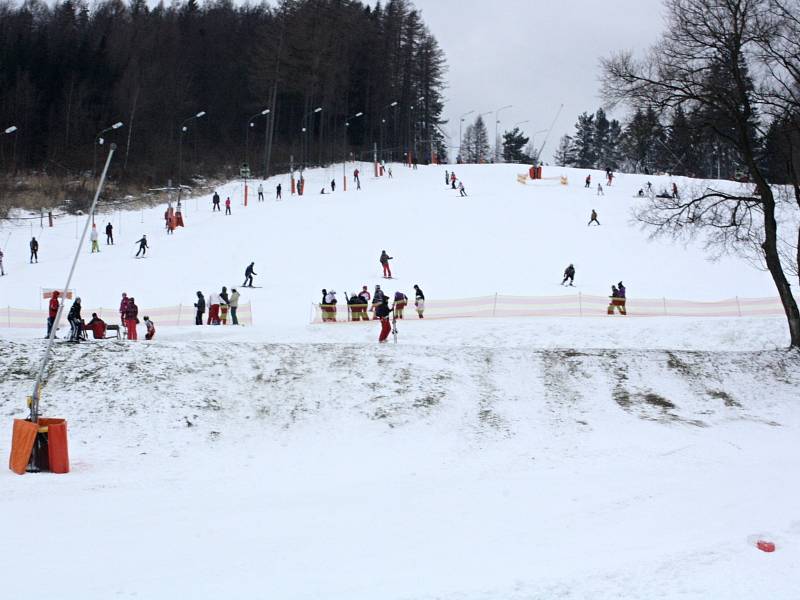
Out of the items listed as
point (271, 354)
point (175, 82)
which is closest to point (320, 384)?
point (271, 354)

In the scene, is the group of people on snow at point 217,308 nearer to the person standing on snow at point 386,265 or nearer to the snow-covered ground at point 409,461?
the snow-covered ground at point 409,461

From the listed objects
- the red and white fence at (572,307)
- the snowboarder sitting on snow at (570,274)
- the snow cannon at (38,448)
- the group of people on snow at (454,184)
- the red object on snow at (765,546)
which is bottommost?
the red object on snow at (765,546)

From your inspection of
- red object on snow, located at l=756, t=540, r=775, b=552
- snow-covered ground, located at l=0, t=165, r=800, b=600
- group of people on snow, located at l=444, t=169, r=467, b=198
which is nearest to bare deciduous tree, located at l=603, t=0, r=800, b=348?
snow-covered ground, located at l=0, t=165, r=800, b=600

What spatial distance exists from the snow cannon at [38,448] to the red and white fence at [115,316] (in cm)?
1370

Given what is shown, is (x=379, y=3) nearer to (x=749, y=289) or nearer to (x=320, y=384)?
(x=749, y=289)

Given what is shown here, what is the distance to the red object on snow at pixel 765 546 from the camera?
10.6 m

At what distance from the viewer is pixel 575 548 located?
1086 centimetres

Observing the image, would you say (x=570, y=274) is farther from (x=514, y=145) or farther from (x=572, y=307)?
(x=514, y=145)

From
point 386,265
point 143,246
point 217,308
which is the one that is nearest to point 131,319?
point 217,308

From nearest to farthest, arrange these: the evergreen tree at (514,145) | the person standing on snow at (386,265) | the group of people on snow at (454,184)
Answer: the person standing on snow at (386,265) → the group of people on snow at (454,184) → the evergreen tree at (514,145)

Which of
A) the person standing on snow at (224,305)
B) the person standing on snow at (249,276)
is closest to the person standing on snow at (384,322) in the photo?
the person standing on snow at (224,305)

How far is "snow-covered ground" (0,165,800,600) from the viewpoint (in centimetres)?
988

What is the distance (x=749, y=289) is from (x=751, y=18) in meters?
19.0

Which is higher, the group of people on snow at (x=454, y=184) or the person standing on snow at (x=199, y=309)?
the group of people on snow at (x=454, y=184)
